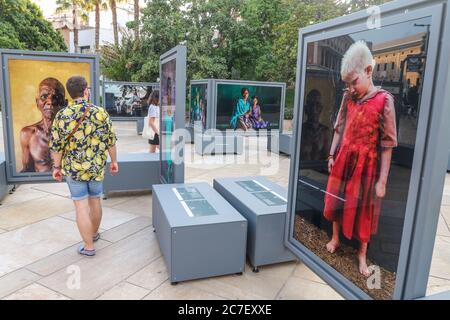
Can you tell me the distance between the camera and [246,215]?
12.6 ft

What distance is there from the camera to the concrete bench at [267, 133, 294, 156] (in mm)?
11038

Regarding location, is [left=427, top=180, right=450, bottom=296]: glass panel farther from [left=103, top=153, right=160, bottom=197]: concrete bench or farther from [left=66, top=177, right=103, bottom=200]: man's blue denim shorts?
[left=103, top=153, right=160, bottom=197]: concrete bench

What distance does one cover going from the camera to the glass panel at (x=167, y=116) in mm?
4758

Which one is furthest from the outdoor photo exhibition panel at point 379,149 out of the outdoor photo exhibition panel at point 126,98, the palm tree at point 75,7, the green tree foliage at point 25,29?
the palm tree at point 75,7

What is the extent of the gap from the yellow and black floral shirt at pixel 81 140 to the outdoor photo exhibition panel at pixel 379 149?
79.1 inches

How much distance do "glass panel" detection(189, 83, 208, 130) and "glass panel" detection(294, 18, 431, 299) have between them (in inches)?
353

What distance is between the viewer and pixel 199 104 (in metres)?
12.4

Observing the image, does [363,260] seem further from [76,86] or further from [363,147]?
[76,86]

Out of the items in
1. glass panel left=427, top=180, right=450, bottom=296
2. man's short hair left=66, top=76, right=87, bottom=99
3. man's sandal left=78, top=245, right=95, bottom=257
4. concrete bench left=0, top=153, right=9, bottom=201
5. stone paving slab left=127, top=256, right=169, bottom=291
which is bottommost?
glass panel left=427, top=180, right=450, bottom=296

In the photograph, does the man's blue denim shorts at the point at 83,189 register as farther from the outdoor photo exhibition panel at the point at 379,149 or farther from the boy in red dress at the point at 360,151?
the boy in red dress at the point at 360,151

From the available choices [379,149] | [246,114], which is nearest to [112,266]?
[379,149]

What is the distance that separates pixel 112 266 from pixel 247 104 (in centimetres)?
883

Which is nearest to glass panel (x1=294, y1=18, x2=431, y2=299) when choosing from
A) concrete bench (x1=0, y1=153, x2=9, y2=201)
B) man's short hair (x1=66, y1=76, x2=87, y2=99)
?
man's short hair (x1=66, y1=76, x2=87, y2=99)
